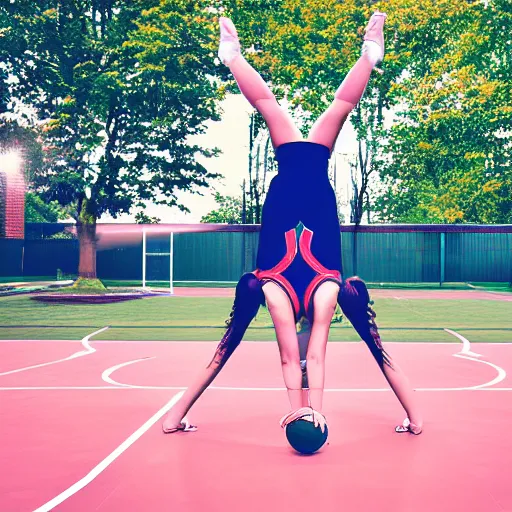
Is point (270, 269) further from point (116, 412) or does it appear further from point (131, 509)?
point (116, 412)

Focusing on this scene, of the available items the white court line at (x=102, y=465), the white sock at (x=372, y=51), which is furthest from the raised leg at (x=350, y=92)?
the white court line at (x=102, y=465)

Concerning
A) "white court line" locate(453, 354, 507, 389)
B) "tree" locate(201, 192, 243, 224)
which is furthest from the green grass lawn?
"tree" locate(201, 192, 243, 224)

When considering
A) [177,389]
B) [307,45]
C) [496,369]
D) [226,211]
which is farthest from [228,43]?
[226,211]

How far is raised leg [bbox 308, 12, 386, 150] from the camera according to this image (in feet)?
20.2

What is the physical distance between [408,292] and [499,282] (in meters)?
7.79

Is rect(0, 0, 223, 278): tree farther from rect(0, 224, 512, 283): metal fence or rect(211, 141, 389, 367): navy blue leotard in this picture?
rect(211, 141, 389, 367): navy blue leotard

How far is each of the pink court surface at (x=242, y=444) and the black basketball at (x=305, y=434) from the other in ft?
0.50

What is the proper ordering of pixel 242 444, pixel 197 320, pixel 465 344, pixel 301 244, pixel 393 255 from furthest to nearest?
1. pixel 393 255
2. pixel 197 320
3. pixel 465 344
4. pixel 242 444
5. pixel 301 244

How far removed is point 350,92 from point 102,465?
11.4ft

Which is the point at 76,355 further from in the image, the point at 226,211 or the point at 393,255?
the point at 226,211

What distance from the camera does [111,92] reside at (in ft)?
100

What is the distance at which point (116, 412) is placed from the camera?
8.13m

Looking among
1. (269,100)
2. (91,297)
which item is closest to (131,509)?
(269,100)

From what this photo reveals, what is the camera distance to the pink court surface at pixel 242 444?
5098mm
